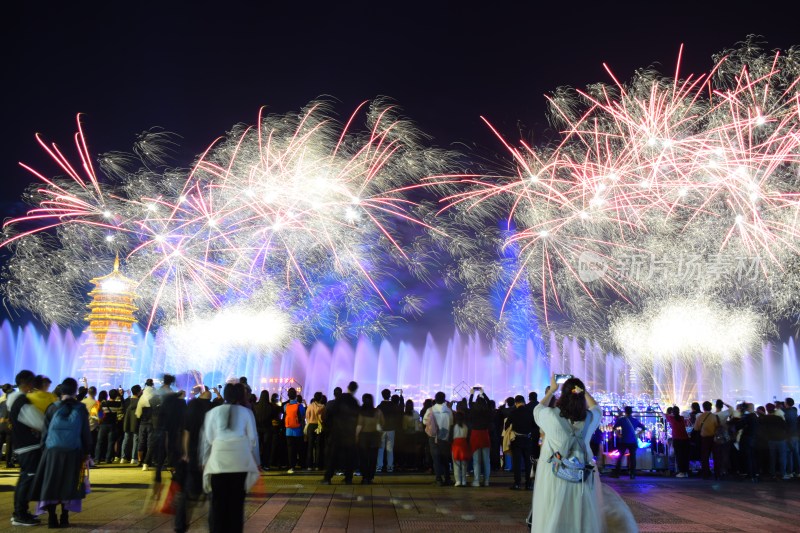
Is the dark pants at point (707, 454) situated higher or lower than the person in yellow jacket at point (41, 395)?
lower

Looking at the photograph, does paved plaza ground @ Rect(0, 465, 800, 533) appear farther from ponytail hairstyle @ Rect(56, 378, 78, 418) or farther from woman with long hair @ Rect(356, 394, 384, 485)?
ponytail hairstyle @ Rect(56, 378, 78, 418)

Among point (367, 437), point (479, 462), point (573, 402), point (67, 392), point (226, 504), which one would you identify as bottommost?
point (226, 504)

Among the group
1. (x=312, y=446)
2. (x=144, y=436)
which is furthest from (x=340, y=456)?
(x=144, y=436)

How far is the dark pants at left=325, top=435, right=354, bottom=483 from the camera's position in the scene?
15.6 meters

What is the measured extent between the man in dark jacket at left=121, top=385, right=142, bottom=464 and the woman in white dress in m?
13.2

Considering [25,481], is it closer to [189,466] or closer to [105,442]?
[189,466]

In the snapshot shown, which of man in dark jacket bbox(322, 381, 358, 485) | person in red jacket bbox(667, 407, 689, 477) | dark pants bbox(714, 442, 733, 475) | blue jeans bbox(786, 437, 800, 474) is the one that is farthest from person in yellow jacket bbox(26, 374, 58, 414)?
blue jeans bbox(786, 437, 800, 474)

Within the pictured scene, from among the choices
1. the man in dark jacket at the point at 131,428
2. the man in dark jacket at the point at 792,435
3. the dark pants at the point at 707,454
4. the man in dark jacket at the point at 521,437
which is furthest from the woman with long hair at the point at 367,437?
the man in dark jacket at the point at 792,435

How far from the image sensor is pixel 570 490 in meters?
7.50

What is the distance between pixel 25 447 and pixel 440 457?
8280 mm

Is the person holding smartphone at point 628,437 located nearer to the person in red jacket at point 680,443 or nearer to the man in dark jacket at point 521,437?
the person in red jacket at point 680,443

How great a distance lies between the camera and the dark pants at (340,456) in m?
15.6

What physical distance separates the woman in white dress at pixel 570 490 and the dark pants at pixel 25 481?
244 inches

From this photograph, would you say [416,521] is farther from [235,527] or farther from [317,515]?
[235,527]
